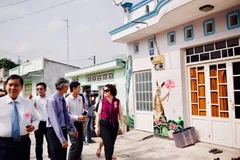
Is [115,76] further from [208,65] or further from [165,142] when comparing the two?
[208,65]

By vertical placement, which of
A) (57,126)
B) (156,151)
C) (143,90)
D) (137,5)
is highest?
(137,5)

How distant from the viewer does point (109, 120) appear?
15.2ft

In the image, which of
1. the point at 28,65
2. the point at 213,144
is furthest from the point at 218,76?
the point at 28,65

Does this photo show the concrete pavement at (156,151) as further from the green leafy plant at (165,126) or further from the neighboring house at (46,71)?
the neighboring house at (46,71)

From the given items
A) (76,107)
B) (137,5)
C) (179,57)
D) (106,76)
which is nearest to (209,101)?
(179,57)

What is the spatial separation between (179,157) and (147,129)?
9.59ft

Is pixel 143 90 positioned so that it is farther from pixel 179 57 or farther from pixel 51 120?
pixel 51 120

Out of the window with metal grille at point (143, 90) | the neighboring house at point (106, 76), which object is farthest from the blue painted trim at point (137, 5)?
the window with metal grille at point (143, 90)

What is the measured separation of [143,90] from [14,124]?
628 cm

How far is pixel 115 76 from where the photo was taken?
10430 mm

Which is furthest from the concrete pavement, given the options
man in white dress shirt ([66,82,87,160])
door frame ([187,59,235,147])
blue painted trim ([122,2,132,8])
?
blue painted trim ([122,2,132,8])

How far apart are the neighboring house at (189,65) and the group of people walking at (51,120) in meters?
2.78

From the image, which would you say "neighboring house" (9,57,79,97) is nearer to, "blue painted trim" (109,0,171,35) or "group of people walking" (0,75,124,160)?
"blue painted trim" (109,0,171,35)

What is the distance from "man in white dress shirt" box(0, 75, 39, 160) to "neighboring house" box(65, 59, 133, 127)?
693 cm
